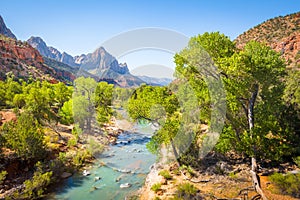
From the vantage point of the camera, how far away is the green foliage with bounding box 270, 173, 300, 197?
9.62 metres

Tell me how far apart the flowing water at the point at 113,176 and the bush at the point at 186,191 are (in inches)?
146

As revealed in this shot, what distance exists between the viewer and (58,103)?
36781 millimetres

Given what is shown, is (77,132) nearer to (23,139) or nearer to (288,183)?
(23,139)

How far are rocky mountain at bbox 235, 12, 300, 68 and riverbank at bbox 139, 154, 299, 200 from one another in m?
38.0

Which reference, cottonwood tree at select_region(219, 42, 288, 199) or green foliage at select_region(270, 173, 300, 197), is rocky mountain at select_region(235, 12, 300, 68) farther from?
green foliage at select_region(270, 173, 300, 197)

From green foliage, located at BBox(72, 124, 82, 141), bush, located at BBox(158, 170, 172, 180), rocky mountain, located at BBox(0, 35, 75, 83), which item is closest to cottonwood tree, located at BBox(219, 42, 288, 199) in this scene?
bush, located at BBox(158, 170, 172, 180)

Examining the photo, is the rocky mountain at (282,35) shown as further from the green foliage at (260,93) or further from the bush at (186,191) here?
the bush at (186,191)

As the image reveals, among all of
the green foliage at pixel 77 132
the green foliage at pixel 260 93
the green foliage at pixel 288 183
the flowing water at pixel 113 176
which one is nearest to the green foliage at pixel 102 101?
the green foliage at pixel 77 132

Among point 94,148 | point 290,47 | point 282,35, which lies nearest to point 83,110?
point 94,148

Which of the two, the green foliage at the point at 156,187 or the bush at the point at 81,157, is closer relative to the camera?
the green foliage at the point at 156,187

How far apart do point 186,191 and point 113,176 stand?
23.3 feet

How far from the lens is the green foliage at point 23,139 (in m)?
15.1

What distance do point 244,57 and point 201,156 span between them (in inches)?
281

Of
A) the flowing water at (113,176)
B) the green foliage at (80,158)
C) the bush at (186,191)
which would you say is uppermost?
the bush at (186,191)
